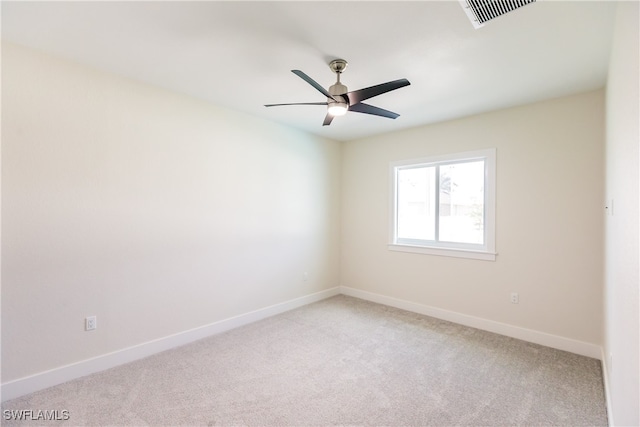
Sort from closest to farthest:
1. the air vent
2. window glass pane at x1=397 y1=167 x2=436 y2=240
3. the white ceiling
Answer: the air vent < the white ceiling < window glass pane at x1=397 y1=167 x2=436 y2=240

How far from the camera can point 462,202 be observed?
3828mm

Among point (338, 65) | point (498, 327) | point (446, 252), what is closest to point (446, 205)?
point (446, 252)

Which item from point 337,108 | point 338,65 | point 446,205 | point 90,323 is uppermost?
point 338,65

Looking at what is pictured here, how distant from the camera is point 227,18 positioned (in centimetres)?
186

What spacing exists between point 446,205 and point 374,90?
2.36 m

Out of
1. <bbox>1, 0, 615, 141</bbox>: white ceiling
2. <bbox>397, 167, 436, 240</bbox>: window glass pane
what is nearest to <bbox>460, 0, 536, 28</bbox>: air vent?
<bbox>1, 0, 615, 141</bbox>: white ceiling

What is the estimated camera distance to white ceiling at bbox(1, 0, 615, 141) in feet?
5.85

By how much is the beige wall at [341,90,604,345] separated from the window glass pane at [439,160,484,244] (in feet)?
0.83

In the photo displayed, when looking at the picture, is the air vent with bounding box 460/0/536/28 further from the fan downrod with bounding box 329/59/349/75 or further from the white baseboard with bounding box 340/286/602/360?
the white baseboard with bounding box 340/286/602/360

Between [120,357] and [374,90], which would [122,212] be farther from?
[374,90]

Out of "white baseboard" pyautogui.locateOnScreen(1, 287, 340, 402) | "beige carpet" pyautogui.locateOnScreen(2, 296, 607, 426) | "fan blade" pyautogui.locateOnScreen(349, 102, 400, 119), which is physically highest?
"fan blade" pyautogui.locateOnScreen(349, 102, 400, 119)

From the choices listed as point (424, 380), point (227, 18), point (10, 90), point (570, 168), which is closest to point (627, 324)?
point (424, 380)

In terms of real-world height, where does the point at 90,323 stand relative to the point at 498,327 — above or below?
above

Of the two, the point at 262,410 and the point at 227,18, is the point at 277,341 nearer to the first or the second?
the point at 262,410
